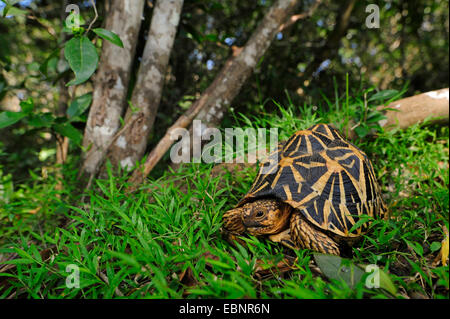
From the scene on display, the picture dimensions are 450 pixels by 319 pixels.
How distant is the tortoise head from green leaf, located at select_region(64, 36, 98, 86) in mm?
1156

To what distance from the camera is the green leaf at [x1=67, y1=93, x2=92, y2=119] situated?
7.11ft

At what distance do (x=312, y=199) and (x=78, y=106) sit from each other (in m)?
1.97

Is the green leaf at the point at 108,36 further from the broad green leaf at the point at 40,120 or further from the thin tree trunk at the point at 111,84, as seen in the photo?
the broad green leaf at the point at 40,120

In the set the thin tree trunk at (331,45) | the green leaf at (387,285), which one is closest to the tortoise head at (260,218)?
the green leaf at (387,285)

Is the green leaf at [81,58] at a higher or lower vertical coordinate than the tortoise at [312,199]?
higher

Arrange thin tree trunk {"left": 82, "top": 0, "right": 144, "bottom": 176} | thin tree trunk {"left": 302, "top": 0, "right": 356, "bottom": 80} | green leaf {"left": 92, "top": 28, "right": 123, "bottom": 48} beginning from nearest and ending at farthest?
1. green leaf {"left": 92, "top": 28, "right": 123, "bottom": 48}
2. thin tree trunk {"left": 82, "top": 0, "right": 144, "bottom": 176}
3. thin tree trunk {"left": 302, "top": 0, "right": 356, "bottom": 80}

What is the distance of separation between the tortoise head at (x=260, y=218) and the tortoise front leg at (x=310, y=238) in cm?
9

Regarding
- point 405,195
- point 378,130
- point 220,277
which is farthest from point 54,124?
point 405,195

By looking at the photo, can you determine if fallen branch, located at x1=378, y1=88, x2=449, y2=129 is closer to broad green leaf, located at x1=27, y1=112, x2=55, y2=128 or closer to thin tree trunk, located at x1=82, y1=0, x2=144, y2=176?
thin tree trunk, located at x1=82, y1=0, x2=144, y2=176

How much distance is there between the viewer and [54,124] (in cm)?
204

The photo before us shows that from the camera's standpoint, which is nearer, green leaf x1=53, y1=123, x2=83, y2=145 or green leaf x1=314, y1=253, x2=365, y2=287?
green leaf x1=314, y1=253, x2=365, y2=287

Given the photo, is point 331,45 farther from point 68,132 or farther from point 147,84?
point 68,132

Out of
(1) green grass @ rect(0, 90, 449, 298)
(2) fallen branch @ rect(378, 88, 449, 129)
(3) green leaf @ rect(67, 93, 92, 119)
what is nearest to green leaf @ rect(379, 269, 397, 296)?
(1) green grass @ rect(0, 90, 449, 298)

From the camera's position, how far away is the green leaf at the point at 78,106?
2.17 meters
